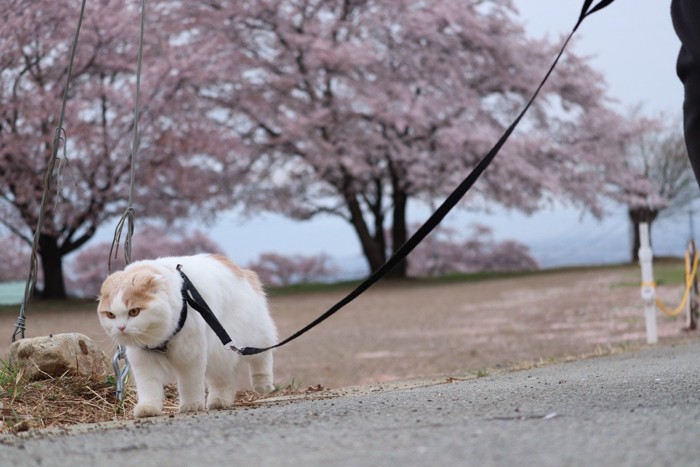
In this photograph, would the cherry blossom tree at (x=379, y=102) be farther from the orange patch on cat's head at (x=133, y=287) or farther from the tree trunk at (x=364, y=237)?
the orange patch on cat's head at (x=133, y=287)

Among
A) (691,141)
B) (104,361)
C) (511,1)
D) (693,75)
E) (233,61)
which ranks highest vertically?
(511,1)

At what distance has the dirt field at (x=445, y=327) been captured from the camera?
834 cm

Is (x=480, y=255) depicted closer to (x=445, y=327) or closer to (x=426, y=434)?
(x=445, y=327)

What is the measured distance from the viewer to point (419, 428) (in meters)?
2.45

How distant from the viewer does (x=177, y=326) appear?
3.34 meters

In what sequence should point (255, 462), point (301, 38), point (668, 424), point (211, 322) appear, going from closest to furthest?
point (255, 462) < point (668, 424) < point (211, 322) < point (301, 38)

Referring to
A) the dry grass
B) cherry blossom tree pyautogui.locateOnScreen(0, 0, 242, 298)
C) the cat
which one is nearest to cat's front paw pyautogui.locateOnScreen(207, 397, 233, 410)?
the cat


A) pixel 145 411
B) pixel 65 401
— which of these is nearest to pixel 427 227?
pixel 145 411

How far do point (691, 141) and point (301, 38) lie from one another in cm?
1692

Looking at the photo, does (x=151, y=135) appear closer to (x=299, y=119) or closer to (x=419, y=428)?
(x=299, y=119)

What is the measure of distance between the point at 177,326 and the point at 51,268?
1557 centimetres

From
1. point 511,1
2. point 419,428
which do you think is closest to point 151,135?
point 511,1

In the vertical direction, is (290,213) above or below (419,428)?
above

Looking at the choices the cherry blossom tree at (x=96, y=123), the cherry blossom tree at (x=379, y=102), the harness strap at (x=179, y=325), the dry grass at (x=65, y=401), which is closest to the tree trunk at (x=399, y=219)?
the cherry blossom tree at (x=379, y=102)
